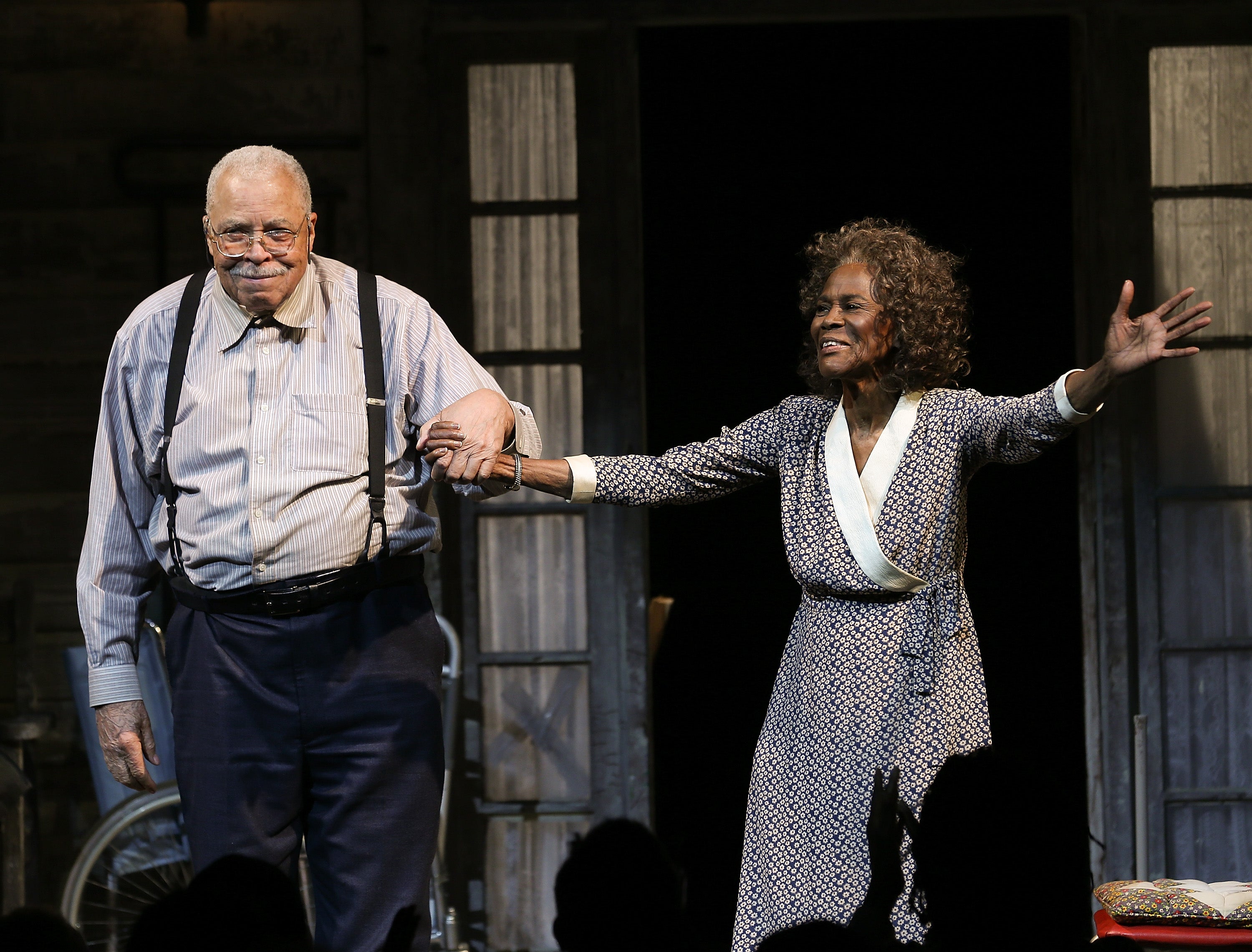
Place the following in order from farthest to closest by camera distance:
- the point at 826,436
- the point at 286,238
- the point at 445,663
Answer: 1. the point at 445,663
2. the point at 826,436
3. the point at 286,238

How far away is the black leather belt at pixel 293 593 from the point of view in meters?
2.21

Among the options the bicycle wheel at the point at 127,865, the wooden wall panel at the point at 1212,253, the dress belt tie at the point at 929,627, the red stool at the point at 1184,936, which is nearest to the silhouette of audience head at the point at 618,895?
the dress belt tie at the point at 929,627

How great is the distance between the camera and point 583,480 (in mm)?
2504

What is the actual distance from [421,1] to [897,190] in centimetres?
219

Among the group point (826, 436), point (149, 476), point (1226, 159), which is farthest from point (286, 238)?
point (1226, 159)

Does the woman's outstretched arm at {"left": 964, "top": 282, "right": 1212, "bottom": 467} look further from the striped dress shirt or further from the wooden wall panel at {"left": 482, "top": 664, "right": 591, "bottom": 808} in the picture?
the wooden wall panel at {"left": 482, "top": 664, "right": 591, "bottom": 808}

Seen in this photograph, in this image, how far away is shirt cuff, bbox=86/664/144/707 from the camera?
2318 millimetres

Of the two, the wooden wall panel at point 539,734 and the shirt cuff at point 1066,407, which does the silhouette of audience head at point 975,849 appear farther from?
the wooden wall panel at point 539,734

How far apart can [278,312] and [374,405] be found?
0.76 ft

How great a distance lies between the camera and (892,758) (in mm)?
2305

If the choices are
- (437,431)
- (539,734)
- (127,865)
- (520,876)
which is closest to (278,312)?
(437,431)

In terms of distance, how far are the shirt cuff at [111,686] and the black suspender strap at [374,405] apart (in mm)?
490

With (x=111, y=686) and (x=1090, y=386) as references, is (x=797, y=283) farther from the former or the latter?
(x=111, y=686)

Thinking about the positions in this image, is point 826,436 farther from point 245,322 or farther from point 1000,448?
point 245,322
